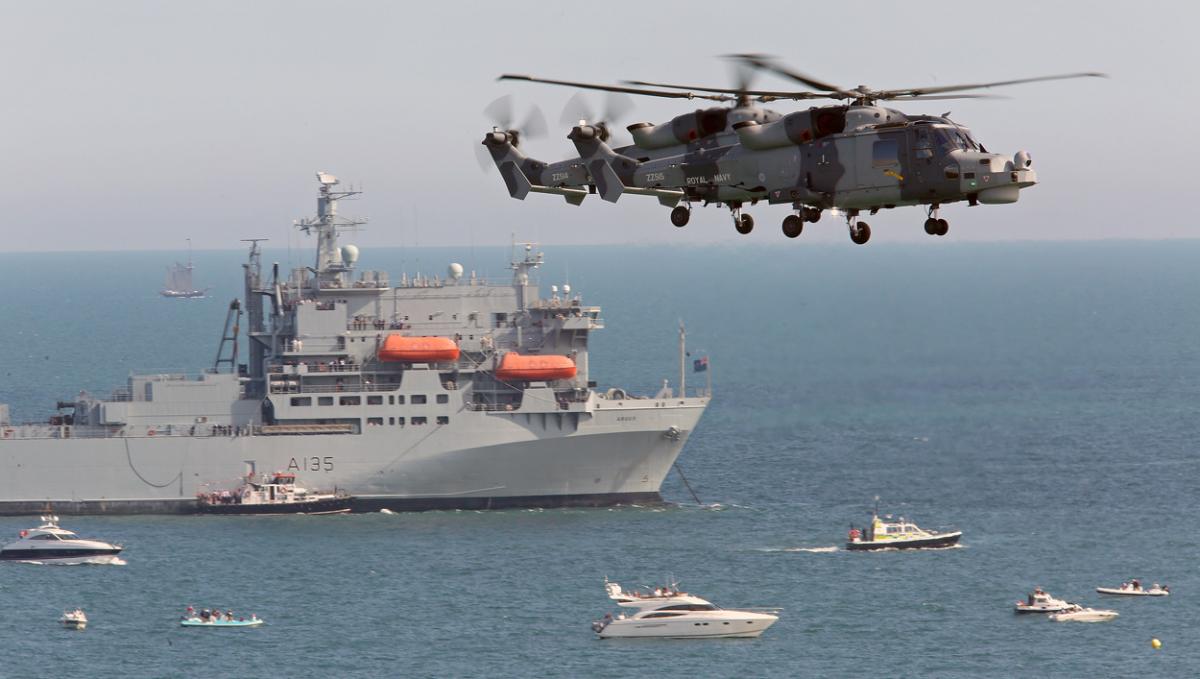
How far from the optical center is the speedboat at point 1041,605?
70.1 metres

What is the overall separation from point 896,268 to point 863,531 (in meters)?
15.8

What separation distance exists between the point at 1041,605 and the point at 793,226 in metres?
38.1

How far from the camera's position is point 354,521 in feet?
274

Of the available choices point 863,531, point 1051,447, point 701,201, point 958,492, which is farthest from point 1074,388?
point 701,201

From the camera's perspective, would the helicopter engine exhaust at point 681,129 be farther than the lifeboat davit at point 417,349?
No

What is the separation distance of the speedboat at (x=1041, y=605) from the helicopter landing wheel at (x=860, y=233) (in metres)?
37.3

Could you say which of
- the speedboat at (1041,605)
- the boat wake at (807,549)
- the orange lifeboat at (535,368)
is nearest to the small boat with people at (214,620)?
the orange lifeboat at (535,368)

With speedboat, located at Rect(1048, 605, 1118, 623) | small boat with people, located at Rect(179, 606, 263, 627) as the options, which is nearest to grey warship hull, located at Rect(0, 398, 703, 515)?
small boat with people, located at Rect(179, 606, 263, 627)

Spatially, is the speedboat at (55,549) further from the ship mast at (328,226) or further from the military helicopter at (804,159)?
the military helicopter at (804,159)

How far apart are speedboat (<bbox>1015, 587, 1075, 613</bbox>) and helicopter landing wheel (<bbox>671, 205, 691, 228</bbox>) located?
35.9m

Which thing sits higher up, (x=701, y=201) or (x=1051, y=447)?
(x=701, y=201)

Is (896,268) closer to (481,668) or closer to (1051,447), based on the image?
(481,668)

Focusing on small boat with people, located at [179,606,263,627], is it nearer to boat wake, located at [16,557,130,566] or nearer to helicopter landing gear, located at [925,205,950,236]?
boat wake, located at [16,557,130,566]

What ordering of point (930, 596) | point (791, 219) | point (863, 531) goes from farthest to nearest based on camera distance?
1. point (863, 531)
2. point (930, 596)
3. point (791, 219)
